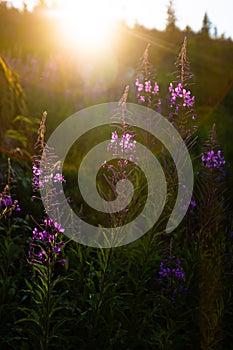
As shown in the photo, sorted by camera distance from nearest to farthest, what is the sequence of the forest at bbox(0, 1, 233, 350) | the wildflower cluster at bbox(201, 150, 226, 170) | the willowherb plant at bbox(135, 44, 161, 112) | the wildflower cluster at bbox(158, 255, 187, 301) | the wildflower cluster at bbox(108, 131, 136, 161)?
the wildflower cluster at bbox(108, 131, 136, 161) → the forest at bbox(0, 1, 233, 350) → the willowherb plant at bbox(135, 44, 161, 112) → the wildflower cluster at bbox(201, 150, 226, 170) → the wildflower cluster at bbox(158, 255, 187, 301)

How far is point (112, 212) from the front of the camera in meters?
2.70

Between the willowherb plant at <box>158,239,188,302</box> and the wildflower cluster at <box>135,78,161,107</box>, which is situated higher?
the wildflower cluster at <box>135,78,161,107</box>

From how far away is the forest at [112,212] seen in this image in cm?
272

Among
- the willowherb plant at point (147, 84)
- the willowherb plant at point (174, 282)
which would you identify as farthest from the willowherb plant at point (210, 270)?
the willowherb plant at point (147, 84)

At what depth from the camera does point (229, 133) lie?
29.8 feet

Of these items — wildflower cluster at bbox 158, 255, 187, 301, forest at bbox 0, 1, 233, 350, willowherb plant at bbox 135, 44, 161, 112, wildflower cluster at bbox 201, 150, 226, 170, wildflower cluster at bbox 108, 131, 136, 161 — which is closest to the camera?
wildflower cluster at bbox 108, 131, 136, 161

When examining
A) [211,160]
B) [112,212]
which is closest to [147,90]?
[211,160]

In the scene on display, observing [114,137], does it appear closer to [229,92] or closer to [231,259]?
[231,259]

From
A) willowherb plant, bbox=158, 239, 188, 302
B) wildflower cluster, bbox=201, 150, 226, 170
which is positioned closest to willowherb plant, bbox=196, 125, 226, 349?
wildflower cluster, bbox=201, 150, 226, 170

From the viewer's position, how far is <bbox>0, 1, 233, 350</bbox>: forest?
2721 mm

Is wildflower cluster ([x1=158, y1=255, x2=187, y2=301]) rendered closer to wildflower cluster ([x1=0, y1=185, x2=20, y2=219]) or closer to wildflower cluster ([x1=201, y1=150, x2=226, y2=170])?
wildflower cluster ([x1=201, y1=150, x2=226, y2=170])

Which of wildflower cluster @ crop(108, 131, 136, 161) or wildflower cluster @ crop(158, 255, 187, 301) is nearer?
wildflower cluster @ crop(108, 131, 136, 161)

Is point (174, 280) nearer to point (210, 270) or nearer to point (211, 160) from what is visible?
point (210, 270)

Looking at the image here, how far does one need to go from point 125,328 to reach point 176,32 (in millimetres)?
19669
